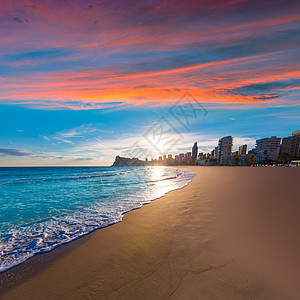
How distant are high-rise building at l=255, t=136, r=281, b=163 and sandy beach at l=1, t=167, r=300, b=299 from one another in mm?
148452

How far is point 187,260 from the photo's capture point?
3.30 meters

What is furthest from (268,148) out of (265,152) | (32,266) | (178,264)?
(32,266)

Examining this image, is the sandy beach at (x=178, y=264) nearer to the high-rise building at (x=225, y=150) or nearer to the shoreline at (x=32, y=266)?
the shoreline at (x=32, y=266)

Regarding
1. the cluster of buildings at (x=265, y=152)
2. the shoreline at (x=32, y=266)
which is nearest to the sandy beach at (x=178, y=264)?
the shoreline at (x=32, y=266)

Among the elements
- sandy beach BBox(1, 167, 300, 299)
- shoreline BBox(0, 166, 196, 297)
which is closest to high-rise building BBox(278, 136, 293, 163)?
sandy beach BBox(1, 167, 300, 299)

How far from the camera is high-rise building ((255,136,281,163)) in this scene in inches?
4922

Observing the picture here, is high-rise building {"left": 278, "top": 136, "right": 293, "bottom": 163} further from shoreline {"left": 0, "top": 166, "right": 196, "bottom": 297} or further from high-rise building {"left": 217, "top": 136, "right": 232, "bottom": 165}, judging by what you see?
shoreline {"left": 0, "top": 166, "right": 196, "bottom": 297}

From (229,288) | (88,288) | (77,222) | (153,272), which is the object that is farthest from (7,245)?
(229,288)

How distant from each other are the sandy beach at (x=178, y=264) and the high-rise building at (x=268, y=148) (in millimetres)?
148452

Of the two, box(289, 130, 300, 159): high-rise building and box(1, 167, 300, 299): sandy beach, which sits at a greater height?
box(289, 130, 300, 159): high-rise building

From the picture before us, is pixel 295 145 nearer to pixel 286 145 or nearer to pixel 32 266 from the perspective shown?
pixel 286 145

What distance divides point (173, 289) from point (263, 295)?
4.90 feet

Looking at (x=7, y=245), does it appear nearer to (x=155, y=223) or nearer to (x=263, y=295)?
(x=155, y=223)

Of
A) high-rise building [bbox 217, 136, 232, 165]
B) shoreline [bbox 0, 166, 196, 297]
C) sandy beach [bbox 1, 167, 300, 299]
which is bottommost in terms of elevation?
shoreline [bbox 0, 166, 196, 297]
